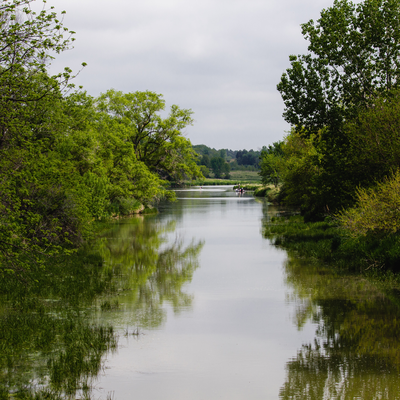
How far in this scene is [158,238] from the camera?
32.2 metres

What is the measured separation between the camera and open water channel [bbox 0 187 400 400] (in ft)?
29.3

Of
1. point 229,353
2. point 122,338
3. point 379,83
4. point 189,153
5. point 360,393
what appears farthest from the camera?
point 189,153

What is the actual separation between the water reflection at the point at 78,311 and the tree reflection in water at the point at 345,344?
378 cm

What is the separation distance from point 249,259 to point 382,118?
8.75m

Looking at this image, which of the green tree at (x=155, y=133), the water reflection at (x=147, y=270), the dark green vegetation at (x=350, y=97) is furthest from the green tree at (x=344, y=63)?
the green tree at (x=155, y=133)

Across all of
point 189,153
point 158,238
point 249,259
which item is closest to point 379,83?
point 249,259

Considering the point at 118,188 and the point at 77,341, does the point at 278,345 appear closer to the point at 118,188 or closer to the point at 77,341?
the point at 77,341

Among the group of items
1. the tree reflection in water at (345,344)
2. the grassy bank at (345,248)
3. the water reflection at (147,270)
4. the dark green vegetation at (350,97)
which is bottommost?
the water reflection at (147,270)

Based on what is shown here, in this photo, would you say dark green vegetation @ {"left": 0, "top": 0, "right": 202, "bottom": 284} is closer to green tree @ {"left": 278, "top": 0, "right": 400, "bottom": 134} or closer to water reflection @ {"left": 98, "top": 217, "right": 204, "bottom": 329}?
water reflection @ {"left": 98, "top": 217, "right": 204, "bottom": 329}

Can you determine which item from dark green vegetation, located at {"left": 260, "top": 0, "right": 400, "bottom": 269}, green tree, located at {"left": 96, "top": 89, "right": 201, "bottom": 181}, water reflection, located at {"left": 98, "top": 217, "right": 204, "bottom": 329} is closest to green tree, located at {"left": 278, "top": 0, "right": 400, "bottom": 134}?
dark green vegetation, located at {"left": 260, "top": 0, "right": 400, "bottom": 269}

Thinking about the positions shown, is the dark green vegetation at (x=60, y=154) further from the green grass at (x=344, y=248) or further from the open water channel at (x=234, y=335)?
the green grass at (x=344, y=248)

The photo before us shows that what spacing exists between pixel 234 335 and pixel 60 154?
55.4ft

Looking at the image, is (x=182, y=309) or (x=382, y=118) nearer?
(x=182, y=309)

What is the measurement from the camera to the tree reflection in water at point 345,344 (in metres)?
8.74
